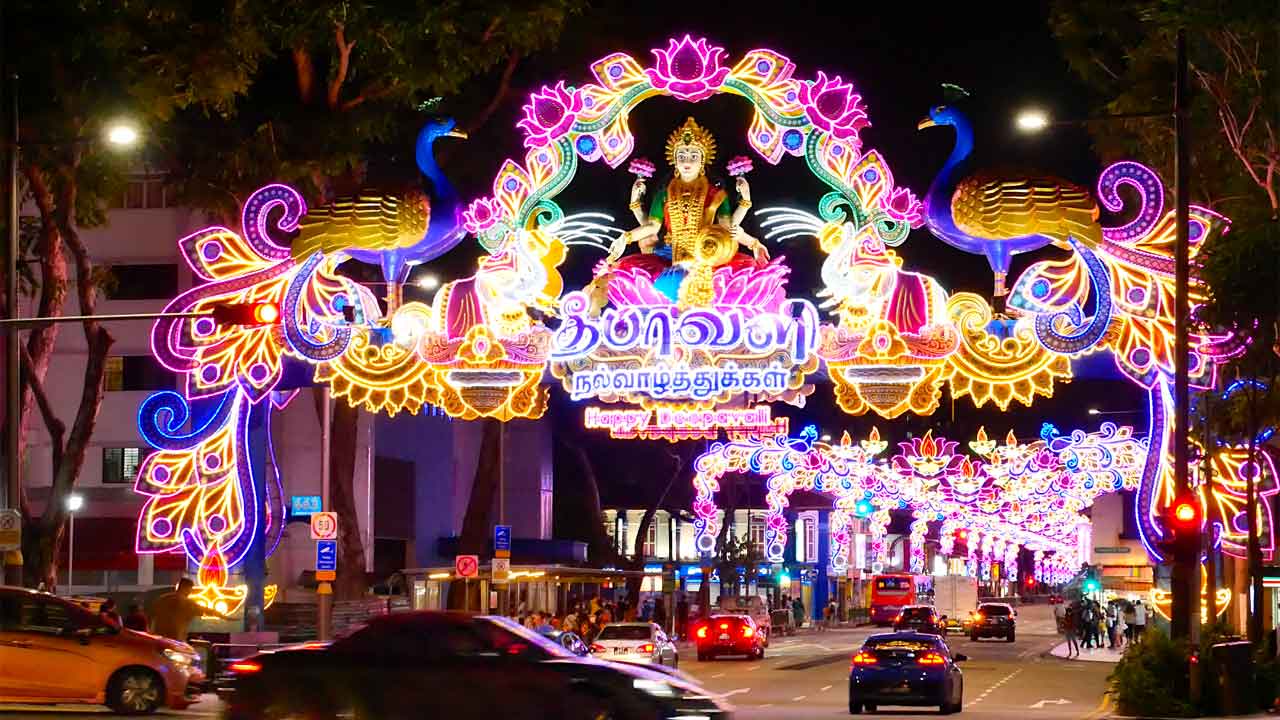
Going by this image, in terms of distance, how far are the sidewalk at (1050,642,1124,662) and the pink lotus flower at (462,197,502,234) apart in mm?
32086

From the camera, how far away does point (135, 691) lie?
25.1 metres

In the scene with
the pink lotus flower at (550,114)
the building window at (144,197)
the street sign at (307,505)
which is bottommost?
the street sign at (307,505)

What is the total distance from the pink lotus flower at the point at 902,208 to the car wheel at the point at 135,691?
49.2ft

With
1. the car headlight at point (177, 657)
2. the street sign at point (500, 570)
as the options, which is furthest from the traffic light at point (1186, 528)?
the street sign at point (500, 570)

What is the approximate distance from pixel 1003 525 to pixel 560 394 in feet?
73.7

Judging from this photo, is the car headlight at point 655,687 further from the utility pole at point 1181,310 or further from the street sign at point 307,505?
the street sign at point 307,505

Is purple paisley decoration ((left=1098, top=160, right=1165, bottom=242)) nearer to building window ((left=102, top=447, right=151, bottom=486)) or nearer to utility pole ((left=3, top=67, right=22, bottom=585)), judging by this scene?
utility pole ((left=3, top=67, right=22, bottom=585))

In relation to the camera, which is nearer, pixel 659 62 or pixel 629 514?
pixel 659 62

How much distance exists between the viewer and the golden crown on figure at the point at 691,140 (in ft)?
109

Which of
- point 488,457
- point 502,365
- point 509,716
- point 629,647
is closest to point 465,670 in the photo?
point 509,716

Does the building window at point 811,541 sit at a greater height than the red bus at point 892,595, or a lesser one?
greater

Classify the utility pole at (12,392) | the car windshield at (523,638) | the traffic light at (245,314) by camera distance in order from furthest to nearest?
the traffic light at (245,314) < the utility pole at (12,392) < the car windshield at (523,638)

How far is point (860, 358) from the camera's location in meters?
32.5

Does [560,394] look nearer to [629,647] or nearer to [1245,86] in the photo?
[629,647]
